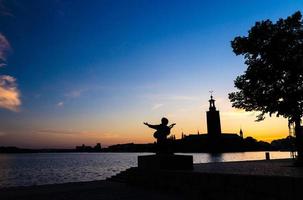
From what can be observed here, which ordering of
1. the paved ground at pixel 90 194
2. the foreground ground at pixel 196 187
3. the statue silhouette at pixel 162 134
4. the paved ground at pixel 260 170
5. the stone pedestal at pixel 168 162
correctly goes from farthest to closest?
the statue silhouette at pixel 162 134 < the stone pedestal at pixel 168 162 < the paved ground at pixel 90 194 < the paved ground at pixel 260 170 < the foreground ground at pixel 196 187

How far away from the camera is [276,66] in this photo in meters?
22.8

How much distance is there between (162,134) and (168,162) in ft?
8.05

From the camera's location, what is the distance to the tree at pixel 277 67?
2259 cm

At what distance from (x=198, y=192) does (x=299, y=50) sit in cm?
1366

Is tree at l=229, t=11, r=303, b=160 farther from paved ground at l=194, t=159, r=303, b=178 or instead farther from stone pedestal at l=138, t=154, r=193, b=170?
stone pedestal at l=138, t=154, r=193, b=170

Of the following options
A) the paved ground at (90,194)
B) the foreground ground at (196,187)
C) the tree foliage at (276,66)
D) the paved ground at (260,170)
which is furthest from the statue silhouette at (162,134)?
the tree foliage at (276,66)

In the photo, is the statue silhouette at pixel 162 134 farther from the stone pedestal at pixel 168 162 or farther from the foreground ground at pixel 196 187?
the foreground ground at pixel 196 187

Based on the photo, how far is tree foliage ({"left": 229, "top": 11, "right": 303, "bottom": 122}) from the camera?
74.1ft

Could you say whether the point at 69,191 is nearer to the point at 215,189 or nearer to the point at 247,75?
the point at 215,189

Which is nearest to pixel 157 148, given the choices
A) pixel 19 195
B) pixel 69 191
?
pixel 69 191

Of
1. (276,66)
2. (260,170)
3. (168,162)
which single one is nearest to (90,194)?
(168,162)

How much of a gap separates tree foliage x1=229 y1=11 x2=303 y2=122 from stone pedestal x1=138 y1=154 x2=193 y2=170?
314 inches

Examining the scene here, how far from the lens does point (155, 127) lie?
21891mm

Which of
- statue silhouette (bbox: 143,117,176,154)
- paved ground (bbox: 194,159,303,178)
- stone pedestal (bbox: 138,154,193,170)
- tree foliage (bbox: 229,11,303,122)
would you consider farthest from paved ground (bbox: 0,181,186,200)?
tree foliage (bbox: 229,11,303,122)
